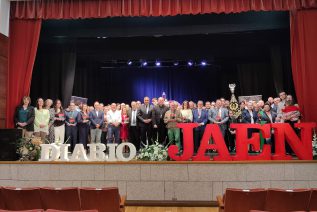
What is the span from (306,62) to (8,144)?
5798mm

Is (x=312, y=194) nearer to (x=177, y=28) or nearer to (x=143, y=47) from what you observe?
(x=177, y=28)

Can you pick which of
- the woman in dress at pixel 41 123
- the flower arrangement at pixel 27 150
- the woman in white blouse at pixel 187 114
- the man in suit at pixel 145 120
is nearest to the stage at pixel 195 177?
the flower arrangement at pixel 27 150

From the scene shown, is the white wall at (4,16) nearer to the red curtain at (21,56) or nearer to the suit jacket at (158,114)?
the red curtain at (21,56)

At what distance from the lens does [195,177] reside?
4.67m

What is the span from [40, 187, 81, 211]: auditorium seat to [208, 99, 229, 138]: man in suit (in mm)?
4479

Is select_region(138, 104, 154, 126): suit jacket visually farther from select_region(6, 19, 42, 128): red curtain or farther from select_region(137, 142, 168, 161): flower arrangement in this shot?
select_region(6, 19, 42, 128): red curtain

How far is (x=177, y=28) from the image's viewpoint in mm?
7496

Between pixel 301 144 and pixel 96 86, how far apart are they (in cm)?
755

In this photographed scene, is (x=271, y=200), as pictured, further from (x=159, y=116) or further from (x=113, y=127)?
(x=113, y=127)

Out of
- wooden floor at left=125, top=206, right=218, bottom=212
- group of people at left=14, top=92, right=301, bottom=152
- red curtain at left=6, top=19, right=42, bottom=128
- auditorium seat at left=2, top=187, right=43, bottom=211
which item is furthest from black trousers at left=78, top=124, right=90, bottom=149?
auditorium seat at left=2, top=187, right=43, bottom=211

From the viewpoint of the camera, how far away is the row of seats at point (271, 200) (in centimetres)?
303

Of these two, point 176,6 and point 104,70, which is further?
point 104,70

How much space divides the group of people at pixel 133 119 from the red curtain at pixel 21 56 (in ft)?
0.94

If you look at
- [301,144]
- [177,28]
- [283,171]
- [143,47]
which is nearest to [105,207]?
[283,171]
